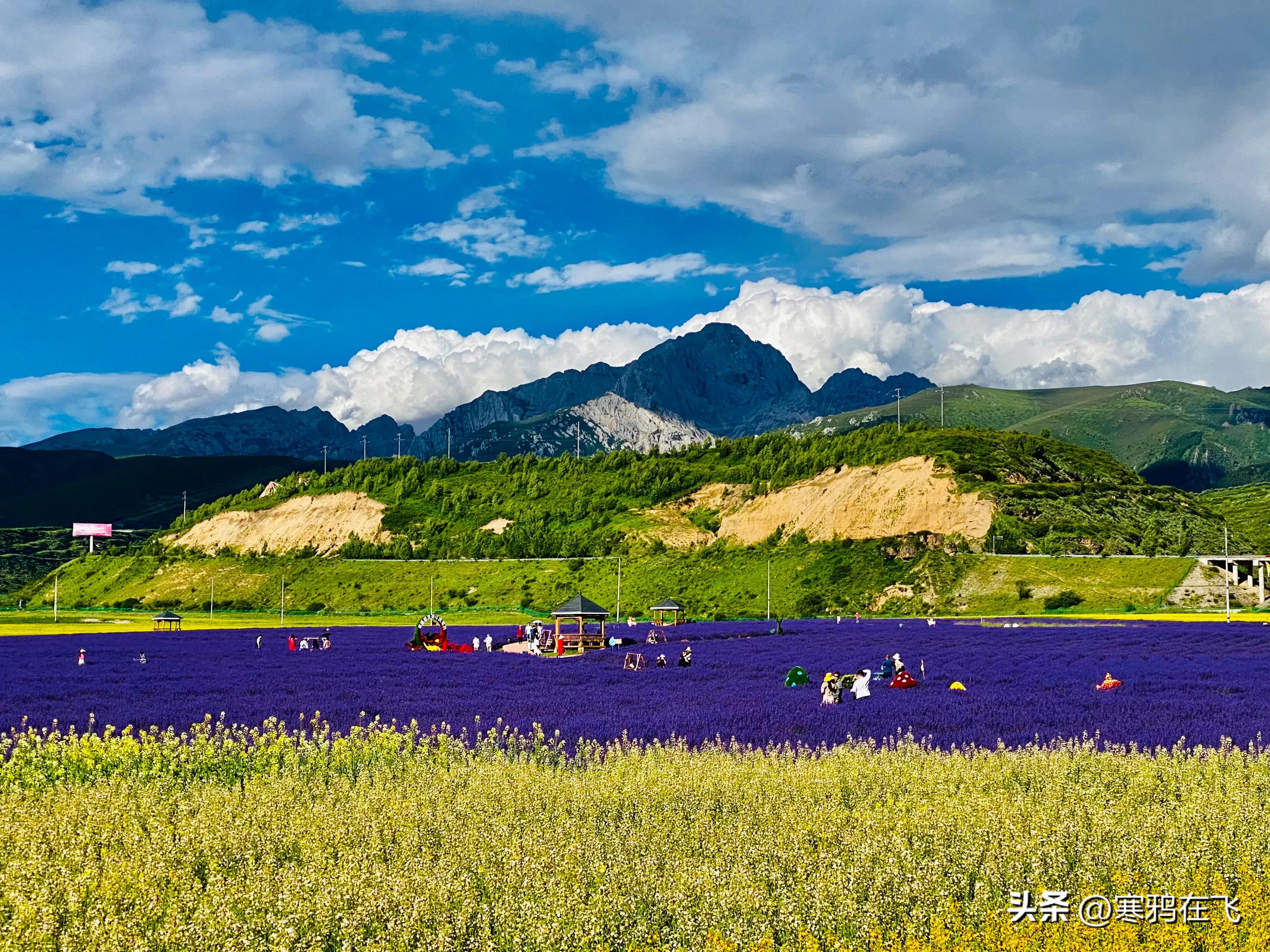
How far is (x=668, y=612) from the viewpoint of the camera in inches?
3381

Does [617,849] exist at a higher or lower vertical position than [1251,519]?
lower

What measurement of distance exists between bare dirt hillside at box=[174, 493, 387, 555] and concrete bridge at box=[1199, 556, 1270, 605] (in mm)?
90987

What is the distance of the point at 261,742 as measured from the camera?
14.3 metres

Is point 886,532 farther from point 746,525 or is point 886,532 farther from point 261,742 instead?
point 261,742

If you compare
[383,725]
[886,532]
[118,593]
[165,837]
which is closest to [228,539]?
[118,593]

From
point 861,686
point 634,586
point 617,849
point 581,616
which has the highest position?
point 617,849

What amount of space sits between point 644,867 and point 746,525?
4162 inches

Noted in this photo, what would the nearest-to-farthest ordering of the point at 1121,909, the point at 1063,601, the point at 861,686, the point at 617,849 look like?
the point at 1121,909, the point at 617,849, the point at 861,686, the point at 1063,601

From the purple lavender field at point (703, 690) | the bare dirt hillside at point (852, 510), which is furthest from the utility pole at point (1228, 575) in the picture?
the bare dirt hillside at point (852, 510)

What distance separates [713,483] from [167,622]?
2730 inches

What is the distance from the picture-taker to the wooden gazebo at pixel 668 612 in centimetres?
6274

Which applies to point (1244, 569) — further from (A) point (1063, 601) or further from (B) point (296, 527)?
(B) point (296, 527)

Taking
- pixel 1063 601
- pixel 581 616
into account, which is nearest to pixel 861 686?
pixel 581 616

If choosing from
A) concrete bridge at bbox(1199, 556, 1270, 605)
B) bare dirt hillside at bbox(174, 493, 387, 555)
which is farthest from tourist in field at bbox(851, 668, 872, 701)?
bare dirt hillside at bbox(174, 493, 387, 555)
